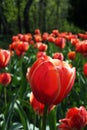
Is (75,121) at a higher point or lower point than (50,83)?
lower

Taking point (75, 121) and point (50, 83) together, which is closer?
point (50, 83)

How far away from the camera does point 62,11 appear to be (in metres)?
28.5

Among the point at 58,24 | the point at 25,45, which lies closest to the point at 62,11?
the point at 58,24

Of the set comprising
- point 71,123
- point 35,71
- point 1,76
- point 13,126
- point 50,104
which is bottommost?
point 13,126

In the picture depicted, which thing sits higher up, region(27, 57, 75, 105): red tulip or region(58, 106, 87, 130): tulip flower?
region(27, 57, 75, 105): red tulip

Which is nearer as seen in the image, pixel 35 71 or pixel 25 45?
pixel 35 71

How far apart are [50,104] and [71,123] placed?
0.20 m

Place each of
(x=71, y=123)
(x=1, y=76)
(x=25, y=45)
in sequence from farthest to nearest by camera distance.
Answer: (x=25, y=45)
(x=1, y=76)
(x=71, y=123)

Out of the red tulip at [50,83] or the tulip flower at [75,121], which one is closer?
the red tulip at [50,83]

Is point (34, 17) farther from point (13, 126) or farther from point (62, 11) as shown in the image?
point (13, 126)

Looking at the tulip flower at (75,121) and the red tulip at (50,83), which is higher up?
the red tulip at (50,83)

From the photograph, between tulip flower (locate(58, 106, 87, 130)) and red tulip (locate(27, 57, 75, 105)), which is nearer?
red tulip (locate(27, 57, 75, 105))

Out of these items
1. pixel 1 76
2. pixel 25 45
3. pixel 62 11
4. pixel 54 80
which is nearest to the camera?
pixel 54 80

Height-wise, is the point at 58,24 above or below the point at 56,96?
below
